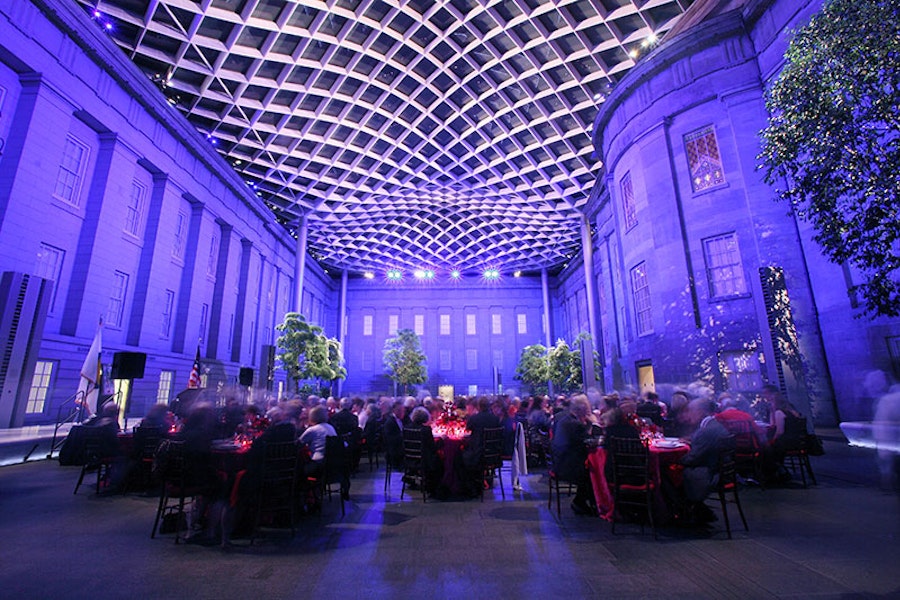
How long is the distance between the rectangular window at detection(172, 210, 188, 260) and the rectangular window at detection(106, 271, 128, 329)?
11.4ft

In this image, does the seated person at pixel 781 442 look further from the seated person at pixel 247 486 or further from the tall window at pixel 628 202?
the tall window at pixel 628 202

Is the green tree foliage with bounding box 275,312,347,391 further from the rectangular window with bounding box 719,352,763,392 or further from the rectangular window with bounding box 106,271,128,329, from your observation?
the rectangular window with bounding box 719,352,763,392

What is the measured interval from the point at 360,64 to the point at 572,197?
17.4 meters

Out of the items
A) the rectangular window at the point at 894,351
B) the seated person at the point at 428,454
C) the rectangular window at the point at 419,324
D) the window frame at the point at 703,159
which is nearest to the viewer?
the seated person at the point at 428,454

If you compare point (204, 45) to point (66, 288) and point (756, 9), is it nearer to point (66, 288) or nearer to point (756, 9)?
point (66, 288)

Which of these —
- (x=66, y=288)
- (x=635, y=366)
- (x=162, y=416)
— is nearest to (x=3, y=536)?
(x=162, y=416)

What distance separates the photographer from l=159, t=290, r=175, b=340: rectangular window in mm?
18750

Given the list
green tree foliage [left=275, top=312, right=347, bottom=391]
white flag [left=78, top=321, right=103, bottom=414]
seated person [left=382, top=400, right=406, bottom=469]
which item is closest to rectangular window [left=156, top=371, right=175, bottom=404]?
green tree foliage [left=275, top=312, right=347, bottom=391]

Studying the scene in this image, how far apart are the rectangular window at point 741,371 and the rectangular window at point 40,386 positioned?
74.5 ft

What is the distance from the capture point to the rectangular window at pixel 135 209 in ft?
55.9

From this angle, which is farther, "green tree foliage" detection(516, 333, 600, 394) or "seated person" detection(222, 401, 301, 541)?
"green tree foliage" detection(516, 333, 600, 394)

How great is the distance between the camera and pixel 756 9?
1398 centimetres

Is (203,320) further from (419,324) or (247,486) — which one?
(419,324)

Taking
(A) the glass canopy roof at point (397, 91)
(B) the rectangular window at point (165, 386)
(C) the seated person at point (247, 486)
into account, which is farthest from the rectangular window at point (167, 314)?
(C) the seated person at point (247, 486)
